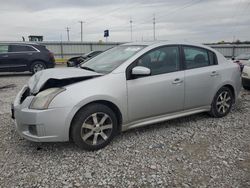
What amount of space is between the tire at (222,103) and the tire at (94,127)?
216cm

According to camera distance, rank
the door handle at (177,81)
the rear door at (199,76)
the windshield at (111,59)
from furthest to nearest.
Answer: the rear door at (199,76)
the door handle at (177,81)
the windshield at (111,59)

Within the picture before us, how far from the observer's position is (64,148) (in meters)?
3.62

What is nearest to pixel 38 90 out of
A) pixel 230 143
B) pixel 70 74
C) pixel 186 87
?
pixel 70 74

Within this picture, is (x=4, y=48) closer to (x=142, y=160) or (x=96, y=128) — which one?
(x=96, y=128)

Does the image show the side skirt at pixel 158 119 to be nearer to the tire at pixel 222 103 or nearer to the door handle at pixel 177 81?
the tire at pixel 222 103

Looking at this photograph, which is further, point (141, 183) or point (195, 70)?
point (195, 70)

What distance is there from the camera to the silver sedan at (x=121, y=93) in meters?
3.28

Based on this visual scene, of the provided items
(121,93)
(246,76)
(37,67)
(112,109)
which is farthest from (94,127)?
(37,67)

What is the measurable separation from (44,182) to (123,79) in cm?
169

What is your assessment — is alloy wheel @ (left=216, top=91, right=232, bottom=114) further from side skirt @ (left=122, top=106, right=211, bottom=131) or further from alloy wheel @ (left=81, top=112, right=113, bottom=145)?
alloy wheel @ (left=81, top=112, right=113, bottom=145)

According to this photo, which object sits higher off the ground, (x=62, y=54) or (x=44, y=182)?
(x=62, y=54)

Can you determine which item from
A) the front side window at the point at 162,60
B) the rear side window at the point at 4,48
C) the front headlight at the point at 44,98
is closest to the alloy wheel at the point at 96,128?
the front headlight at the point at 44,98

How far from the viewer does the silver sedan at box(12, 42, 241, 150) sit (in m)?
3.28

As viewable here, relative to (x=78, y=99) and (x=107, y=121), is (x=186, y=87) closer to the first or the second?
(x=107, y=121)
